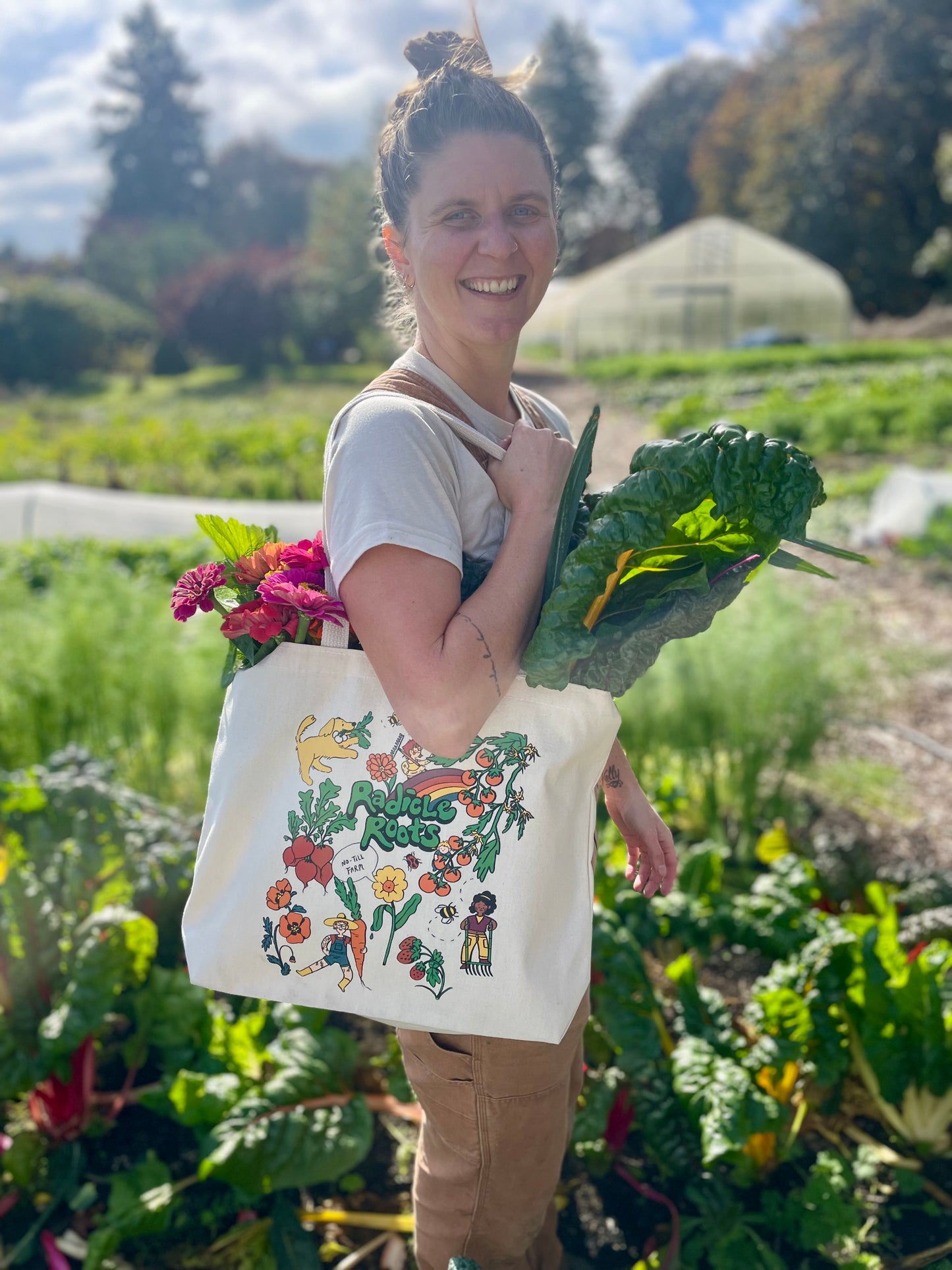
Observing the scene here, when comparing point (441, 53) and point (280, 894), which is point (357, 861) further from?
point (441, 53)

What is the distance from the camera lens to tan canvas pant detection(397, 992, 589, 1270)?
132 cm

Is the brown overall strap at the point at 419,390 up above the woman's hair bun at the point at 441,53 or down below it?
below

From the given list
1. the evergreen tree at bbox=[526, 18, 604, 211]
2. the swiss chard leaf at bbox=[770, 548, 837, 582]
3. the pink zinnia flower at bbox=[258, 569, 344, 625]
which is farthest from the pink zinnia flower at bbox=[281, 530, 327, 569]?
the evergreen tree at bbox=[526, 18, 604, 211]

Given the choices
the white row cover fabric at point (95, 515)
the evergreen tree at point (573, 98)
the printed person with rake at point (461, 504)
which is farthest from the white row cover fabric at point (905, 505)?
the evergreen tree at point (573, 98)

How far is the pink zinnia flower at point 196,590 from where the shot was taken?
1258mm

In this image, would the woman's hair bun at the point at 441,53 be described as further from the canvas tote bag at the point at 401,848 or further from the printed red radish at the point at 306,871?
the printed red radish at the point at 306,871

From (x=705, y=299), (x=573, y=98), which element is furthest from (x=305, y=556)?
(x=573, y=98)

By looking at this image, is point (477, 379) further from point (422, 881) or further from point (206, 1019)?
point (206, 1019)

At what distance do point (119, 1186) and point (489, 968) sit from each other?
43.4 inches

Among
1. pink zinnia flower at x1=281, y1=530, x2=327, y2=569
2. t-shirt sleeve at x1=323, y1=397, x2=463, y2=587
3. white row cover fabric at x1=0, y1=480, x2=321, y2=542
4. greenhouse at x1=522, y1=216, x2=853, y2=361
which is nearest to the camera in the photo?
t-shirt sleeve at x1=323, y1=397, x2=463, y2=587

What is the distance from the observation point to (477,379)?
51.6 inches

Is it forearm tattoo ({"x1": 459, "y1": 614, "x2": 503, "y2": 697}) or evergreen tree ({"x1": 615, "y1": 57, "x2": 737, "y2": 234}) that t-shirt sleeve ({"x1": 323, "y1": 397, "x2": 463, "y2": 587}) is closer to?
forearm tattoo ({"x1": 459, "y1": 614, "x2": 503, "y2": 697})

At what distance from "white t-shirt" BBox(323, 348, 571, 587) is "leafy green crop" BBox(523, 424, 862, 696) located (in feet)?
0.44

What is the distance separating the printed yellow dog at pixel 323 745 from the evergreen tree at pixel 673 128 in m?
46.1
